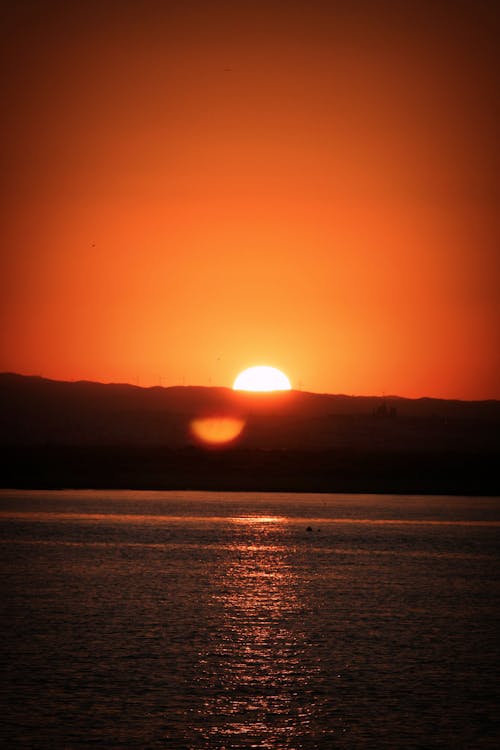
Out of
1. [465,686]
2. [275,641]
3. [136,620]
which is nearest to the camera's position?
[465,686]

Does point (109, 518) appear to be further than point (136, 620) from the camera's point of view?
Yes

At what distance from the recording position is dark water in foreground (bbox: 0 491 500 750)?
3028 centimetres

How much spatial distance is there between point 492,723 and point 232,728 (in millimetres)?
7199

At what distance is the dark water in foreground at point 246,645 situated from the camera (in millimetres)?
30281

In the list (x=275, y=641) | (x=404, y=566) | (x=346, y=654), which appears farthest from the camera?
(x=404, y=566)

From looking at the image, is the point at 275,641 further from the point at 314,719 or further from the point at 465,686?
the point at 314,719

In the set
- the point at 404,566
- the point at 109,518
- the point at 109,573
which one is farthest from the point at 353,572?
the point at 109,518

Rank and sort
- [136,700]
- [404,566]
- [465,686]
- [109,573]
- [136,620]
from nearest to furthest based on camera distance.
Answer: [136,700]
[465,686]
[136,620]
[109,573]
[404,566]

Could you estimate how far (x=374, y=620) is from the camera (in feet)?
166

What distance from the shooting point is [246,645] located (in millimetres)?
43375

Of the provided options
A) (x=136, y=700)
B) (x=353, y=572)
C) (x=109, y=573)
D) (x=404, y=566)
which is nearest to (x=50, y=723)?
(x=136, y=700)

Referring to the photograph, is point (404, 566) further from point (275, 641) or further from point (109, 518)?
point (109, 518)

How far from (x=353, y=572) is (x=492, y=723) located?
1716 inches

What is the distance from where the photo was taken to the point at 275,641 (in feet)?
146
